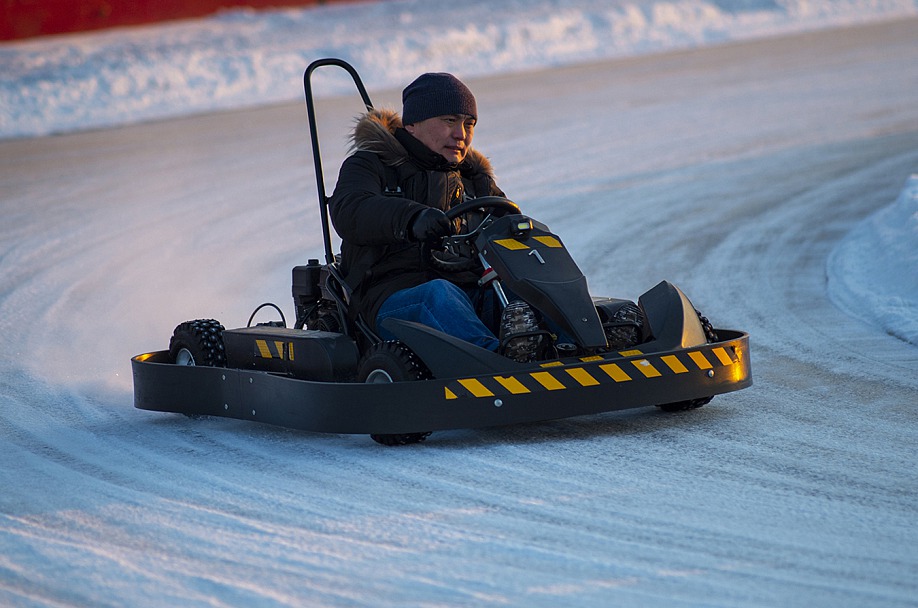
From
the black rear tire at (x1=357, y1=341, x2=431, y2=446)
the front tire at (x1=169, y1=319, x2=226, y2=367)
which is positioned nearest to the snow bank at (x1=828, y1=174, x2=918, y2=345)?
the black rear tire at (x1=357, y1=341, x2=431, y2=446)

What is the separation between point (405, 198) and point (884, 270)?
3.45m

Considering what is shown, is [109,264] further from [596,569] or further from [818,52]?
[818,52]

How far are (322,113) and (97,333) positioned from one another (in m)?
9.23

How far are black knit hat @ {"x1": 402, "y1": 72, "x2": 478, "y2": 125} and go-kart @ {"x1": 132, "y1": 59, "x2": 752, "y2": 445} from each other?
0.41m

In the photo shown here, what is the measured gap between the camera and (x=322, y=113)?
53.8ft

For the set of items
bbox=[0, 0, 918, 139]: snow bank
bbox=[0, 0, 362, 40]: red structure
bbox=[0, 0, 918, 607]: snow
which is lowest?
bbox=[0, 0, 918, 607]: snow

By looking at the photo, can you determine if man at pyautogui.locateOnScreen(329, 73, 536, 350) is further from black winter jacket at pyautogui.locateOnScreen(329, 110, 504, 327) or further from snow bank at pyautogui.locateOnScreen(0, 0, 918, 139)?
snow bank at pyautogui.locateOnScreen(0, 0, 918, 139)

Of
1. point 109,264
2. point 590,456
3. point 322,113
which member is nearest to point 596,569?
point 590,456

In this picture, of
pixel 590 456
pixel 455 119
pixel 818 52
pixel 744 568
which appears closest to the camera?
pixel 744 568

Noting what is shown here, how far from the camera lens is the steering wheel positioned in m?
4.93

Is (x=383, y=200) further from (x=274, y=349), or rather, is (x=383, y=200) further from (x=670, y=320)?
(x=670, y=320)

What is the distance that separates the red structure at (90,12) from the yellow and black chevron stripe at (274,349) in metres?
19.3

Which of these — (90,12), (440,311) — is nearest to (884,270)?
(440,311)

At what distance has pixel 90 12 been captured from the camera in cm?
2441
